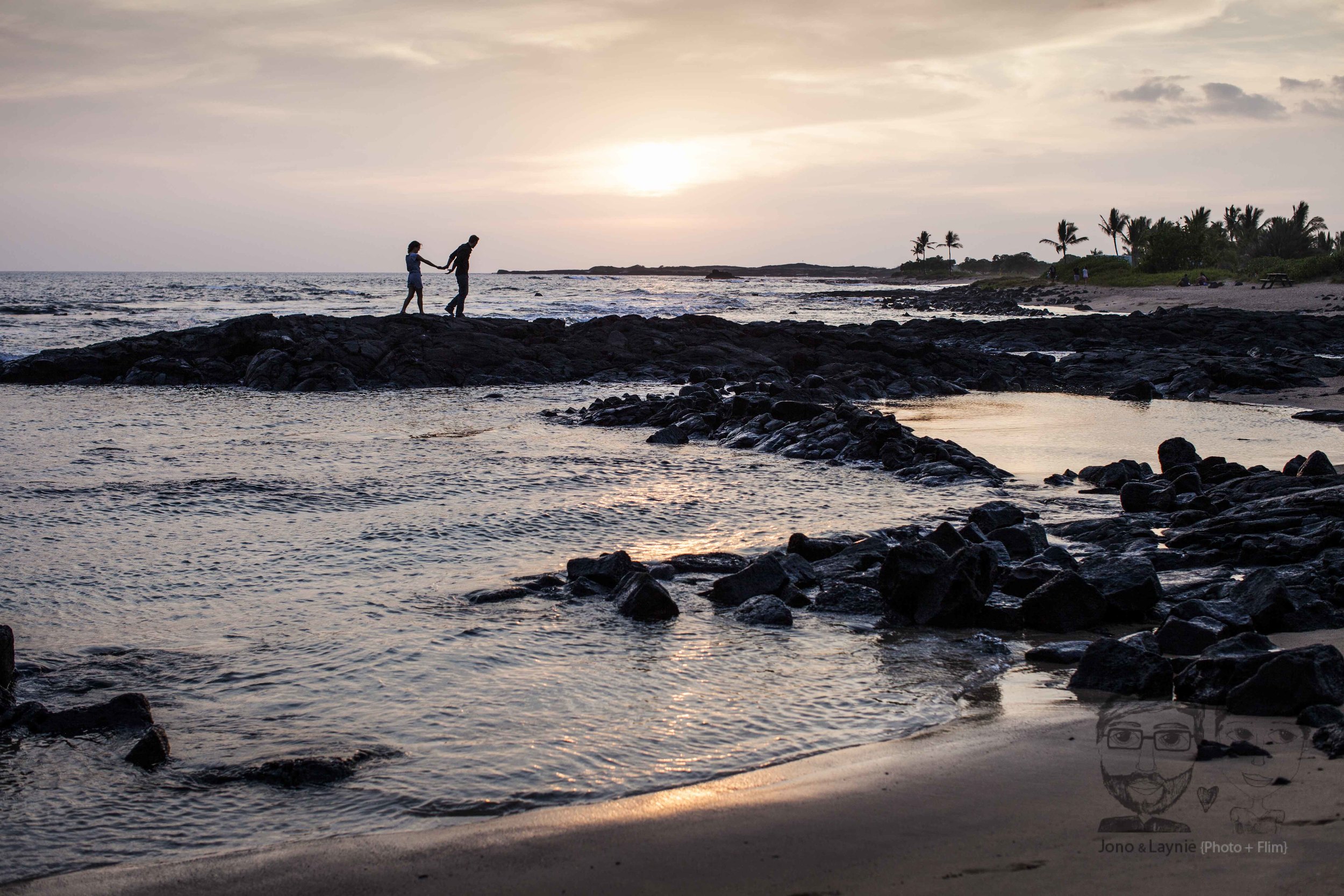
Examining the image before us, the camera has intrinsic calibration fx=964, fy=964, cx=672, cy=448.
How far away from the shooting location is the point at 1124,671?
4488 mm

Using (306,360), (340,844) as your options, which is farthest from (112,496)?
(306,360)

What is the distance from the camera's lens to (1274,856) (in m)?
2.81

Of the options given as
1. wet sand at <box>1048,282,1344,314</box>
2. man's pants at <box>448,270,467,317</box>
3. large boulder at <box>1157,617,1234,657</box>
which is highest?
wet sand at <box>1048,282,1344,314</box>

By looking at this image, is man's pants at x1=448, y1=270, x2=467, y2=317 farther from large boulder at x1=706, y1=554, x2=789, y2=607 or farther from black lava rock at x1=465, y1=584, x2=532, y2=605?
large boulder at x1=706, y1=554, x2=789, y2=607

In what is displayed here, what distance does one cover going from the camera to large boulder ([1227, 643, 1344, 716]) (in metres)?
3.97

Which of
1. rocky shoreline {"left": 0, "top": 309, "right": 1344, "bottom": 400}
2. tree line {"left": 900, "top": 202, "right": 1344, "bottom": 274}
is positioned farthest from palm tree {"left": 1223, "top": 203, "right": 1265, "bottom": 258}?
rocky shoreline {"left": 0, "top": 309, "right": 1344, "bottom": 400}

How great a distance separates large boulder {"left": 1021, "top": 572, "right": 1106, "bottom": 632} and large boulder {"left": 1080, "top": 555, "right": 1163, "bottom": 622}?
0.30 ft

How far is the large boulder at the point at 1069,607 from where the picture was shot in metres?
5.61

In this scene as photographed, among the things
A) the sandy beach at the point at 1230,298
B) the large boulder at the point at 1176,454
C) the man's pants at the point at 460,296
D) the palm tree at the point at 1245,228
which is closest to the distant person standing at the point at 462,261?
the man's pants at the point at 460,296

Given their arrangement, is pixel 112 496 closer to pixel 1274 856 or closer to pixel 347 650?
pixel 347 650

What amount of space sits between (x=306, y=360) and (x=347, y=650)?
16.7m

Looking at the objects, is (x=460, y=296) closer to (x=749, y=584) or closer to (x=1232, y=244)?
(x=749, y=584)

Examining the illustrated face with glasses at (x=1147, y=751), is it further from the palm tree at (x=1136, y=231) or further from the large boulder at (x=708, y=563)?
the palm tree at (x=1136, y=231)

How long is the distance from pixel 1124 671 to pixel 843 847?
2143mm
